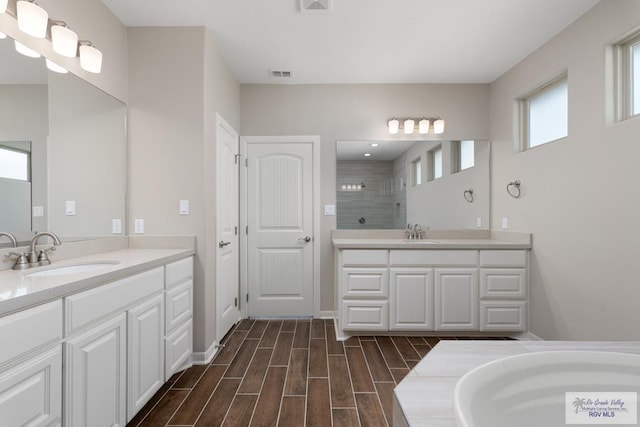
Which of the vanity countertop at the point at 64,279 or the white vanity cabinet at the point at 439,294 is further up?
the vanity countertop at the point at 64,279

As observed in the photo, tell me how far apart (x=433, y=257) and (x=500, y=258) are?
0.61 metres

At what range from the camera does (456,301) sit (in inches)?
113

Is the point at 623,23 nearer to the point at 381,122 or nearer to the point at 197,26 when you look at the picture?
the point at 381,122

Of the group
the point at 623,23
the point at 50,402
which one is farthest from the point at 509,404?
the point at 623,23

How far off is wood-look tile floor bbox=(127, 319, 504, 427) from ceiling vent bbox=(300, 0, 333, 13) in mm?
2566

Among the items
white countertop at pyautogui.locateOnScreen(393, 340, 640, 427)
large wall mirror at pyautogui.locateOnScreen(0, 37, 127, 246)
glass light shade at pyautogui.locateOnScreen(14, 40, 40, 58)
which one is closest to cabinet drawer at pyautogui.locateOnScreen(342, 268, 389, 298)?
white countertop at pyautogui.locateOnScreen(393, 340, 640, 427)

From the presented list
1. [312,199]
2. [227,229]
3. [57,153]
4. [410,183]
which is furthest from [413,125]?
[57,153]

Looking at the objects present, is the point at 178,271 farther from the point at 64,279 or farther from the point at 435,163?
the point at 435,163

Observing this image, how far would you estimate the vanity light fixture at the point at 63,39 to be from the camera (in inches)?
68.1

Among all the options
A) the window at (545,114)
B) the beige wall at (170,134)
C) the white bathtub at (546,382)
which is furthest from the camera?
the window at (545,114)

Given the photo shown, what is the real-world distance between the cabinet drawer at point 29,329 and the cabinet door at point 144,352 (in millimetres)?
470

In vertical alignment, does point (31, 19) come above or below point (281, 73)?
below

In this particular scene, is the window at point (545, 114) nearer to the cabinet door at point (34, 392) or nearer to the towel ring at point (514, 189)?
the towel ring at point (514, 189)

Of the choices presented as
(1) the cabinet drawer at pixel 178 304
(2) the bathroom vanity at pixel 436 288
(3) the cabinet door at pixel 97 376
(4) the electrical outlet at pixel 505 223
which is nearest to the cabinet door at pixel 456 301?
(2) the bathroom vanity at pixel 436 288
